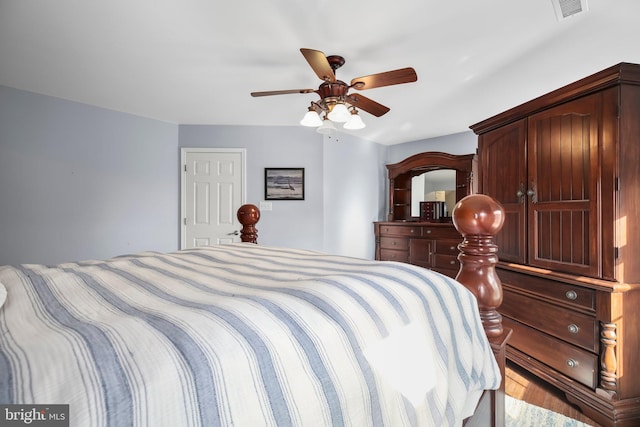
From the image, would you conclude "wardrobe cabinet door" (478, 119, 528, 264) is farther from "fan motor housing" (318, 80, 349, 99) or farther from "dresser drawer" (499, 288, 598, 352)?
"fan motor housing" (318, 80, 349, 99)

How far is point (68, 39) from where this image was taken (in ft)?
7.08

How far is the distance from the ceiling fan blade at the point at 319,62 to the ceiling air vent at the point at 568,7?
124 centimetres

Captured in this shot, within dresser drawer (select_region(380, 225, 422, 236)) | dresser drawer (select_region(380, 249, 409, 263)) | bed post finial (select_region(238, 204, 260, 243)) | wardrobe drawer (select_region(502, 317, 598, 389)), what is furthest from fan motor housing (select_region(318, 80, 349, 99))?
dresser drawer (select_region(380, 249, 409, 263))

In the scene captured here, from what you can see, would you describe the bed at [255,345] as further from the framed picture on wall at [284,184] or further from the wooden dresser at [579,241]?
the framed picture on wall at [284,184]

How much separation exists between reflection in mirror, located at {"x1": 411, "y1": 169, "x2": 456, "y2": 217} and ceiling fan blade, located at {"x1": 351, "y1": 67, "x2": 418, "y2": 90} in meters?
2.50

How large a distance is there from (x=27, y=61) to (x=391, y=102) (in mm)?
3184

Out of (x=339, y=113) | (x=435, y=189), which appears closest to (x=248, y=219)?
(x=339, y=113)

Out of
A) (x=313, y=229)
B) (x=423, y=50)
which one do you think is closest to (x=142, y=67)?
(x=423, y=50)

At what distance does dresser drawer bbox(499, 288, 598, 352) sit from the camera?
1.64 m

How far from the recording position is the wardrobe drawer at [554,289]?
1.65m

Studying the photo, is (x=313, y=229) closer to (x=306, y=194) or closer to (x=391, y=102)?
(x=306, y=194)

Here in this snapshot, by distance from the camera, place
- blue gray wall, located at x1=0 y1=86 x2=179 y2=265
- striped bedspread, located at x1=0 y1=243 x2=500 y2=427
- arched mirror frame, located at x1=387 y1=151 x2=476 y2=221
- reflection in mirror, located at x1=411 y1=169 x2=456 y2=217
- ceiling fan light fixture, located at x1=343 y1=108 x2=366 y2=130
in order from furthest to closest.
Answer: reflection in mirror, located at x1=411 y1=169 x2=456 y2=217
arched mirror frame, located at x1=387 y1=151 x2=476 y2=221
blue gray wall, located at x1=0 y1=86 x2=179 y2=265
ceiling fan light fixture, located at x1=343 y1=108 x2=366 y2=130
striped bedspread, located at x1=0 y1=243 x2=500 y2=427

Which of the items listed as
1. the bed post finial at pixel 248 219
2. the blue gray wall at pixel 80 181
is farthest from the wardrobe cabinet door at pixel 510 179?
the blue gray wall at pixel 80 181

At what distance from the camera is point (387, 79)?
80.6 inches
